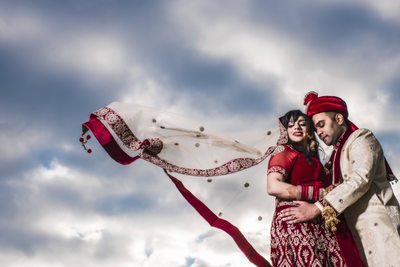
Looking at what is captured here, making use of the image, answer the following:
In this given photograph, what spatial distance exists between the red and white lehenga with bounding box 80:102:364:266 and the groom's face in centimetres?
35

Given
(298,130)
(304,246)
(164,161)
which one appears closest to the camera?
(304,246)

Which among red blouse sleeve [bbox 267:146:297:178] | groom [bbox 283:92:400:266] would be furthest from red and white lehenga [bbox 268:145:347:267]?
groom [bbox 283:92:400:266]

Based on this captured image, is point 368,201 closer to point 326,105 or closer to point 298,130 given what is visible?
point 298,130

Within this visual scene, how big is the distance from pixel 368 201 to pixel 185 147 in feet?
6.16

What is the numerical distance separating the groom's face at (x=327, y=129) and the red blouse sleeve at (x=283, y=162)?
468 millimetres

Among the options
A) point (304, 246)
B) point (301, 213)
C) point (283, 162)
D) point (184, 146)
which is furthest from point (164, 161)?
point (304, 246)

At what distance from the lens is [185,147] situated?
528 centimetres

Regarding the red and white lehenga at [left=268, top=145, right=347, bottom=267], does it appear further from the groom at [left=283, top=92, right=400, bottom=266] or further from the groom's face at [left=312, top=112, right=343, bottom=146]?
the groom's face at [left=312, top=112, right=343, bottom=146]

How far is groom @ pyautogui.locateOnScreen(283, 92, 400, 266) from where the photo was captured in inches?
175

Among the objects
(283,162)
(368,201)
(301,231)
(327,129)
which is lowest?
(301,231)

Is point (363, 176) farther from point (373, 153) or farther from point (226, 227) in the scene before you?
point (226, 227)

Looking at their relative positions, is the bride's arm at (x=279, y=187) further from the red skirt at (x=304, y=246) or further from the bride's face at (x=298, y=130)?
the bride's face at (x=298, y=130)

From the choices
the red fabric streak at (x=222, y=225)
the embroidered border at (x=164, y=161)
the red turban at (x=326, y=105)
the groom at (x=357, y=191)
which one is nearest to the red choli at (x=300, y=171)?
the groom at (x=357, y=191)

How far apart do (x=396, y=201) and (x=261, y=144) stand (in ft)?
4.64
